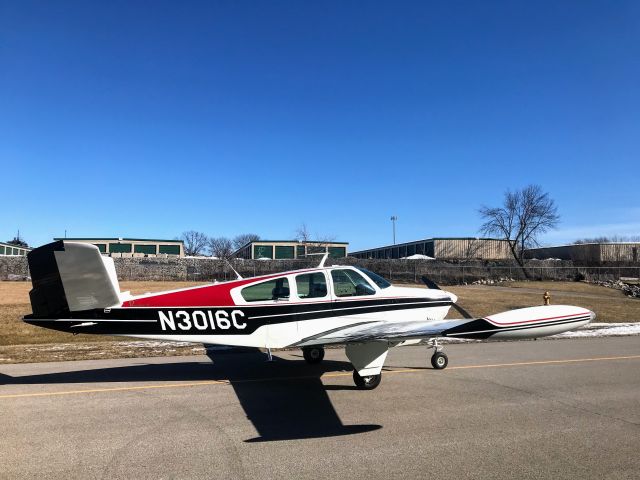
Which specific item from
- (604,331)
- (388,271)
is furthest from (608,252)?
(604,331)

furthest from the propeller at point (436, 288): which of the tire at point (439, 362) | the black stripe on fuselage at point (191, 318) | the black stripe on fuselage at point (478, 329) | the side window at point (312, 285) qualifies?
the black stripe on fuselage at point (478, 329)

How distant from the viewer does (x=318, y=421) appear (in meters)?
6.28

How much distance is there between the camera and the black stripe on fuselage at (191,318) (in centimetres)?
793

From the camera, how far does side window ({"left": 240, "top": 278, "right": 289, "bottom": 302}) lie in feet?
27.5

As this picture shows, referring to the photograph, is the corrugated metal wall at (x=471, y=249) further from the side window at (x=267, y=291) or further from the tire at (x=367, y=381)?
the tire at (x=367, y=381)

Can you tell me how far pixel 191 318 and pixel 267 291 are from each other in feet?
4.58

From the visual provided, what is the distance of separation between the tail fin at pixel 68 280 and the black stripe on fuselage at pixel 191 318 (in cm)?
17

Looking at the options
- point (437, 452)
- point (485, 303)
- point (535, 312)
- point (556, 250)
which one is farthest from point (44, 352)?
point (556, 250)

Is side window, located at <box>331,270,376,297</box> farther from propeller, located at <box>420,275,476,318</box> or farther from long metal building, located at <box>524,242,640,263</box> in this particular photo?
long metal building, located at <box>524,242,640,263</box>

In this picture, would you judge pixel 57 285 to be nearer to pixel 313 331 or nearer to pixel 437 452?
pixel 313 331

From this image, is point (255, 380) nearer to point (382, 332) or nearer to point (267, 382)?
point (267, 382)

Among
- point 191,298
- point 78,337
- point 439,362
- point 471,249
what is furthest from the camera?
point 471,249

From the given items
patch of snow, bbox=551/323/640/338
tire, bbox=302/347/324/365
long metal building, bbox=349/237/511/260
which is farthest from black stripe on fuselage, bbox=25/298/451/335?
long metal building, bbox=349/237/511/260

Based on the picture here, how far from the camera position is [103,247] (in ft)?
339
